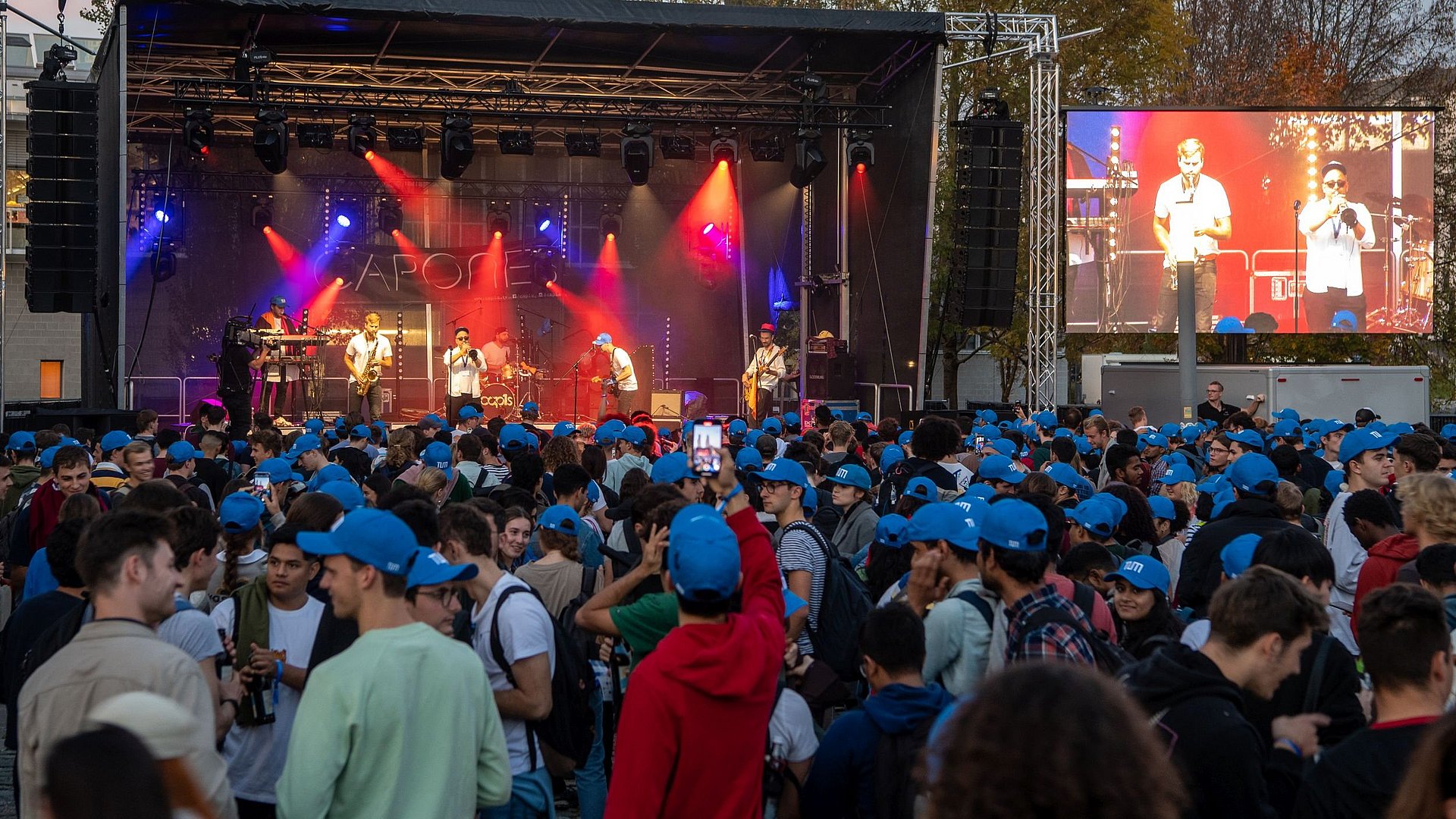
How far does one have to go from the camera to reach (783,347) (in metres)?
23.0

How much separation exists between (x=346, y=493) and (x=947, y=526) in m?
2.57

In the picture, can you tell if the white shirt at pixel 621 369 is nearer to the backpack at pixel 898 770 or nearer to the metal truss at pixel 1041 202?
the metal truss at pixel 1041 202

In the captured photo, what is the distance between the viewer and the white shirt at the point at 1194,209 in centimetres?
2083

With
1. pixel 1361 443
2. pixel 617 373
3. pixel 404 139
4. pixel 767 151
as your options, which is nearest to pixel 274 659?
pixel 1361 443

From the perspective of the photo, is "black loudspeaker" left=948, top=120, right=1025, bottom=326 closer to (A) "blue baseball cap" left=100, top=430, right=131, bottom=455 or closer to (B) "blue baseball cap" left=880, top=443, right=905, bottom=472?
(B) "blue baseball cap" left=880, top=443, right=905, bottom=472

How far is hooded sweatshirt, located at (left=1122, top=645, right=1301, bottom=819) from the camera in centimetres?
285

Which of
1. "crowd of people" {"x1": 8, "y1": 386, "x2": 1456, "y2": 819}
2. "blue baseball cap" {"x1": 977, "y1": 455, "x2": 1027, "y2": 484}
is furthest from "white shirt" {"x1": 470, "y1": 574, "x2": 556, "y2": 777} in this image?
"blue baseball cap" {"x1": 977, "y1": 455, "x2": 1027, "y2": 484}

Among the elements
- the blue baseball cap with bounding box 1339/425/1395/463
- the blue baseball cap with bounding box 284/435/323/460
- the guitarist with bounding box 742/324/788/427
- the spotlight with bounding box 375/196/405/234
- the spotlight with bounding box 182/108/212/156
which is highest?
the spotlight with bounding box 182/108/212/156

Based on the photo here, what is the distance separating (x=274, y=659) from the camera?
396 centimetres

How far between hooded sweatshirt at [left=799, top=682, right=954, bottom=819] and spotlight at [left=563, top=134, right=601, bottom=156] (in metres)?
17.5

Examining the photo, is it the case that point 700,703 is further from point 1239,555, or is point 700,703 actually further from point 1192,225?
point 1192,225

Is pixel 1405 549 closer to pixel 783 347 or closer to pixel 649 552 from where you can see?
pixel 649 552

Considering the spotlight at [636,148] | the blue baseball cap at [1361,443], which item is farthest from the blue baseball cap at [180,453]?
the spotlight at [636,148]

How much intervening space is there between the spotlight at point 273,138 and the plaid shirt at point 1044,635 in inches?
A: 596
